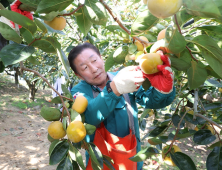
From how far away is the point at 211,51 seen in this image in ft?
1.86

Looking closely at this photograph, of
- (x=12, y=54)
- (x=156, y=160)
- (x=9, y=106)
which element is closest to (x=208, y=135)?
(x=12, y=54)

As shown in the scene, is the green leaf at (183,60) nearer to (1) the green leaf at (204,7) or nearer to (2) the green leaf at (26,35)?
(1) the green leaf at (204,7)

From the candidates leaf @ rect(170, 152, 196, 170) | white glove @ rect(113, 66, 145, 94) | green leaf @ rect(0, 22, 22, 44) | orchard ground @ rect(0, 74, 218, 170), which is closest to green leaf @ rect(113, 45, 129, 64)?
white glove @ rect(113, 66, 145, 94)

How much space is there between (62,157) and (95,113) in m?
0.32

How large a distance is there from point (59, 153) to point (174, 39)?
649mm

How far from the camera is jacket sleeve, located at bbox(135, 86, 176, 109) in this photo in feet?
3.54

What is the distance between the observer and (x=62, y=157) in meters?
0.78

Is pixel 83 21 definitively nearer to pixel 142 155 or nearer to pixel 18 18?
pixel 18 18

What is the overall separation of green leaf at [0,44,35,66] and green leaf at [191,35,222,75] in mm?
594

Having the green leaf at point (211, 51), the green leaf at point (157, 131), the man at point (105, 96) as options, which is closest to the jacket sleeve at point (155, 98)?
the man at point (105, 96)

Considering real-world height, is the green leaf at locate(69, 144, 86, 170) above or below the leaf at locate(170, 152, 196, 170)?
above

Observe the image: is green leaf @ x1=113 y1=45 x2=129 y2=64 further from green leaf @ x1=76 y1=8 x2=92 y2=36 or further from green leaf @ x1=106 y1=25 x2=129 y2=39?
green leaf @ x1=76 y1=8 x2=92 y2=36

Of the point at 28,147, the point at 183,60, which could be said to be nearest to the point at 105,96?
the point at 183,60

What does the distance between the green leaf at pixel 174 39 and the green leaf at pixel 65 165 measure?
635 millimetres
